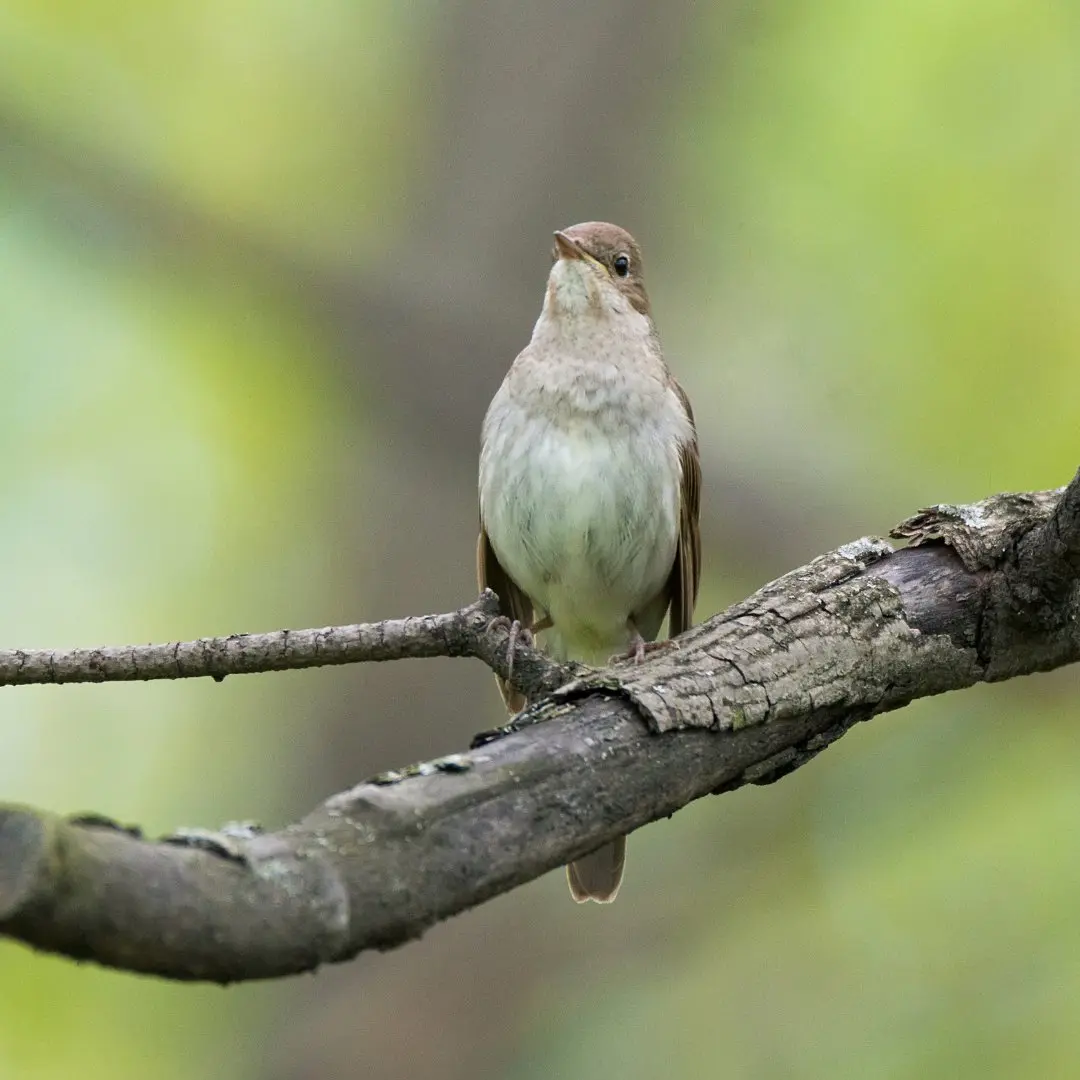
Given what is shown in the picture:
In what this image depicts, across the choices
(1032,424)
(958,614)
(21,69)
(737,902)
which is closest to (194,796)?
(737,902)

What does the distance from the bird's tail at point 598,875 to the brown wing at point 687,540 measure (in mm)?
1047

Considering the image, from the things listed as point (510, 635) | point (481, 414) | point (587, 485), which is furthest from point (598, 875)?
point (481, 414)

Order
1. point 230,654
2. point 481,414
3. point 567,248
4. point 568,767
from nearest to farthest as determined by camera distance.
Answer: point 568,767, point 230,654, point 567,248, point 481,414

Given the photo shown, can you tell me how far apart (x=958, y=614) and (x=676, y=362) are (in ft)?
16.9

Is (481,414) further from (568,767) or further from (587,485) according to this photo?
(568,767)

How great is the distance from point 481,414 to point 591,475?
2.07 meters

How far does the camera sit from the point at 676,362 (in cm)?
854

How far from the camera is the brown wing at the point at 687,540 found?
560cm

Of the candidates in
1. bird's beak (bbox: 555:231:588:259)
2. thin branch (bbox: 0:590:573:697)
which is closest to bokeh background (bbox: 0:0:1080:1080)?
bird's beak (bbox: 555:231:588:259)

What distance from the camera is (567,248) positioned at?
584 cm

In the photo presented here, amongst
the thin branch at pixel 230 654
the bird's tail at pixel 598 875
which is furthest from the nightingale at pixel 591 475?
the thin branch at pixel 230 654

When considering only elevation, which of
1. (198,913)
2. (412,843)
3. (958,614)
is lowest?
(198,913)

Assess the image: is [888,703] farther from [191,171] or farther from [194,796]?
[191,171]

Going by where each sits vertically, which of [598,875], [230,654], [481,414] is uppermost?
[481,414]
